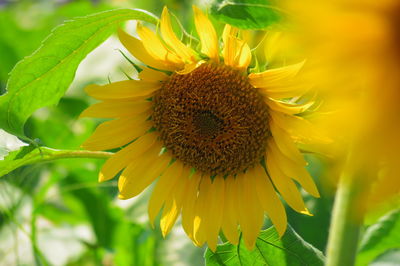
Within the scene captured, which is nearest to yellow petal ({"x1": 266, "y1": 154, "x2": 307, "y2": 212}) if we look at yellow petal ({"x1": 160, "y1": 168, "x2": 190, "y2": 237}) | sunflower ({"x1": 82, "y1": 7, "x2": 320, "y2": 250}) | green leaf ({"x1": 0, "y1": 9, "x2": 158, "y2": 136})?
sunflower ({"x1": 82, "y1": 7, "x2": 320, "y2": 250})

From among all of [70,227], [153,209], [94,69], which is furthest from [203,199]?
[94,69]

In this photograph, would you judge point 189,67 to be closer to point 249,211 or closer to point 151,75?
point 151,75

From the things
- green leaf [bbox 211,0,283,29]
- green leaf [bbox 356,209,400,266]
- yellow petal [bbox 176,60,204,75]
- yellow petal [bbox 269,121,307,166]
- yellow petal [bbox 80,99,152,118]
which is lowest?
green leaf [bbox 356,209,400,266]

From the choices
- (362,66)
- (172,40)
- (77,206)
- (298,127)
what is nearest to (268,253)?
(298,127)

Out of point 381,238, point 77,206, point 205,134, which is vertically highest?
point 205,134

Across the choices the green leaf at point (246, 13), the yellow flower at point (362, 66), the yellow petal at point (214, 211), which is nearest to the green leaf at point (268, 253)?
the yellow petal at point (214, 211)

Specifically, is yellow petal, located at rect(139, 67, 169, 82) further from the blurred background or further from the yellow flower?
the yellow flower

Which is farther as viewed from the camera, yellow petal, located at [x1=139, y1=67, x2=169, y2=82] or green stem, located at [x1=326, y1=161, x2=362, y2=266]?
yellow petal, located at [x1=139, y1=67, x2=169, y2=82]
